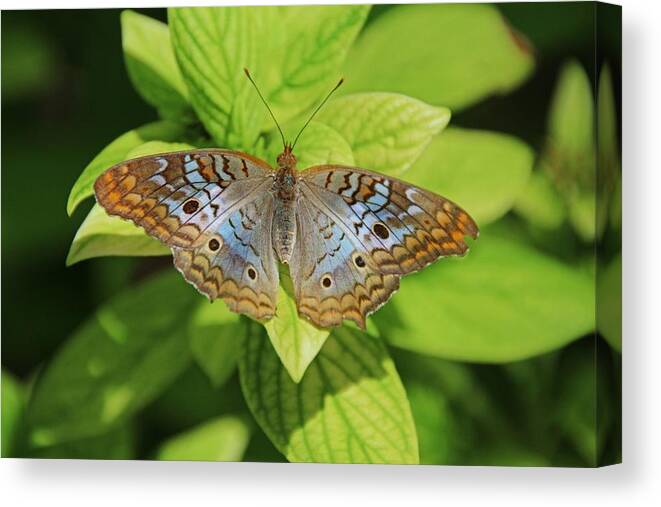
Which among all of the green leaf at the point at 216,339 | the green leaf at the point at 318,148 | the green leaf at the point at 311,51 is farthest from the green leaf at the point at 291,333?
the green leaf at the point at 311,51

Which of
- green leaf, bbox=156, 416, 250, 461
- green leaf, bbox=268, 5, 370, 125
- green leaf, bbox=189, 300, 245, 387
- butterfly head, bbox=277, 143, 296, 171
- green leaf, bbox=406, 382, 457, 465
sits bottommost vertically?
green leaf, bbox=156, 416, 250, 461

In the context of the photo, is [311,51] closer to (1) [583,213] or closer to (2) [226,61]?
(2) [226,61]

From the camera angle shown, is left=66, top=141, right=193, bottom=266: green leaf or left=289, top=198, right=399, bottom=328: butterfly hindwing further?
left=66, top=141, right=193, bottom=266: green leaf

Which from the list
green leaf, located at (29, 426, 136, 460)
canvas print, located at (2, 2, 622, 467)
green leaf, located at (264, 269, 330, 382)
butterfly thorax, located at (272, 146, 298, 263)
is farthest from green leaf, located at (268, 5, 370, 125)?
green leaf, located at (29, 426, 136, 460)

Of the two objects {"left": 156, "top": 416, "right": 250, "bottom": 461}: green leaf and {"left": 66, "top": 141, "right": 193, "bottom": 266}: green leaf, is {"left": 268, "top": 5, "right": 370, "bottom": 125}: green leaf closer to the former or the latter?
{"left": 66, "top": 141, "right": 193, "bottom": 266}: green leaf

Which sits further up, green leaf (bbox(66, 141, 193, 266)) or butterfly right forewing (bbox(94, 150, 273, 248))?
butterfly right forewing (bbox(94, 150, 273, 248))

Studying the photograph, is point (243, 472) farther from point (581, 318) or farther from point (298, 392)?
point (581, 318)

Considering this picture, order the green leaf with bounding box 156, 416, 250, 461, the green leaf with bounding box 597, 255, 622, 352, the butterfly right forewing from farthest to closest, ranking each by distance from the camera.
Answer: the green leaf with bounding box 156, 416, 250, 461
the green leaf with bounding box 597, 255, 622, 352
the butterfly right forewing
